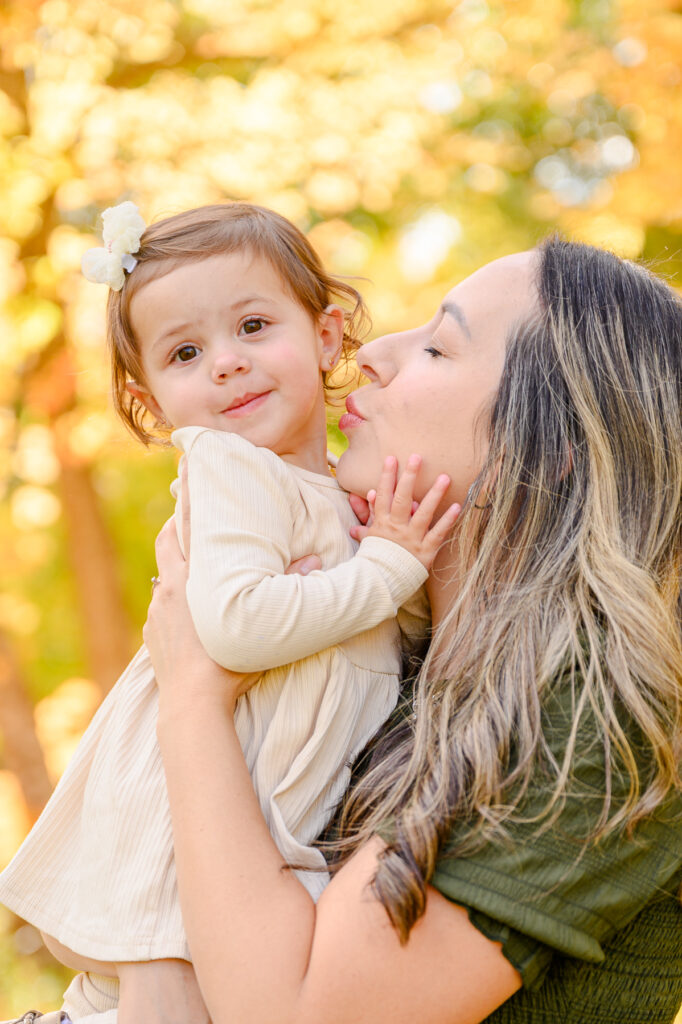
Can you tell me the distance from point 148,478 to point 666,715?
507 centimetres

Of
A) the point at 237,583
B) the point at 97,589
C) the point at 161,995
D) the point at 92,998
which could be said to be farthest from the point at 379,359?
the point at 97,589

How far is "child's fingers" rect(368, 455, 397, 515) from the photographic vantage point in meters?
1.73

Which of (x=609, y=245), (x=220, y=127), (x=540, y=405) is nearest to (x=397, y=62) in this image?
(x=220, y=127)

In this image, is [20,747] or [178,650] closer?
[178,650]

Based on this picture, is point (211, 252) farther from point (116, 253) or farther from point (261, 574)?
point (261, 574)

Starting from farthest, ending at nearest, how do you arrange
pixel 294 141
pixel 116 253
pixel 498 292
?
pixel 294 141 < pixel 116 253 < pixel 498 292

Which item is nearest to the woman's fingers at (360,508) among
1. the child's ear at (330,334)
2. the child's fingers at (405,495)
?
the child's fingers at (405,495)

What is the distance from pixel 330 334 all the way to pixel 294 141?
9.77ft

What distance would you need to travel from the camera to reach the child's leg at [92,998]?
1.66 meters

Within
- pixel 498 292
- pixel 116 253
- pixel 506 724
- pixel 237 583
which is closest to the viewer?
pixel 506 724

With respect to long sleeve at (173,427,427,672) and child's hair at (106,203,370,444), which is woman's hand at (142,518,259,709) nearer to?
long sleeve at (173,427,427,672)

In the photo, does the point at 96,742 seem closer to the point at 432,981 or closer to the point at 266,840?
the point at 266,840

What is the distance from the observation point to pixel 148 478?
20.2ft

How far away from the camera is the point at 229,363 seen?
1783 millimetres
